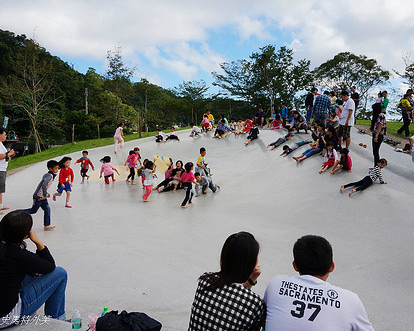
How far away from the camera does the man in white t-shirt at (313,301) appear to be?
1615mm

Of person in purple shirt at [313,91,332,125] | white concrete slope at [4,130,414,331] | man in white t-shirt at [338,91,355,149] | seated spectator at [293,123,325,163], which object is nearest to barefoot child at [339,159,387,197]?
white concrete slope at [4,130,414,331]

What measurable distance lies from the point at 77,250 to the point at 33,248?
Answer: 75 cm

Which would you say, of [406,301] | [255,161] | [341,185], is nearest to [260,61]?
[255,161]

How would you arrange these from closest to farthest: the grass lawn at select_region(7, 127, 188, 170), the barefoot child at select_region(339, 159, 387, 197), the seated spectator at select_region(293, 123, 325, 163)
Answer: the barefoot child at select_region(339, 159, 387, 197), the seated spectator at select_region(293, 123, 325, 163), the grass lawn at select_region(7, 127, 188, 170)

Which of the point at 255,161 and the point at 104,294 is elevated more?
the point at 255,161

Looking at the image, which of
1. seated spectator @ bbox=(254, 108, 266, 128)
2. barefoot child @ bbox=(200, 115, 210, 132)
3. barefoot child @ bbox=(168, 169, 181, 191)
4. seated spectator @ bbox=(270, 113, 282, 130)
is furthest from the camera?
barefoot child @ bbox=(200, 115, 210, 132)

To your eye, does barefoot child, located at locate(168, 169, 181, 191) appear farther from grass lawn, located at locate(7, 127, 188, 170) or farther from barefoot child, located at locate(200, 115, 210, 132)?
grass lawn, located at locate(7, 127, 188, 170)

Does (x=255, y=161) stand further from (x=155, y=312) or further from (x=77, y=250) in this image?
(x=155, y=312)

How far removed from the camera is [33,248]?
16.4 ft

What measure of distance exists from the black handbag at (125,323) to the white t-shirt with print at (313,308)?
929 mm

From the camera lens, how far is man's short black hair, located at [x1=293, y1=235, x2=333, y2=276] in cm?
183

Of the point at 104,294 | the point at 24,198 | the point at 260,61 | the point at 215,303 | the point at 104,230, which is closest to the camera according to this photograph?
the point at 215,303

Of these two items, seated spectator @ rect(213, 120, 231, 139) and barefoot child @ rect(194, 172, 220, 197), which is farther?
seated spectator @ rect(213, 120, 231, 139)

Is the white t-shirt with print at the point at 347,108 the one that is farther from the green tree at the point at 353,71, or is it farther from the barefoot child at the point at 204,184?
the green tree at the point at 353,71
